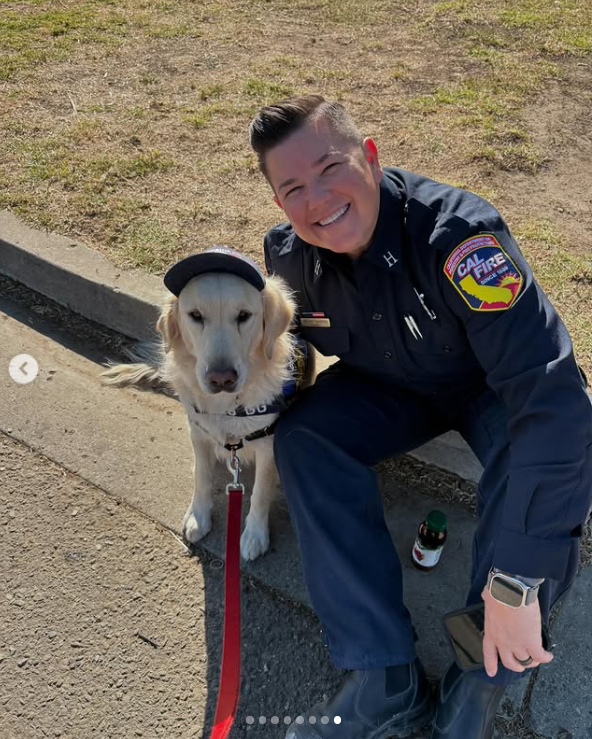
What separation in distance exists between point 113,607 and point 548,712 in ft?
5.26

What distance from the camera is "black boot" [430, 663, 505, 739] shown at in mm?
1908

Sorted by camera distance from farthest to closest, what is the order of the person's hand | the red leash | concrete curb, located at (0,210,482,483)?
1. concrete curb, located at (0,210,482,483)
2. the red leash
3. the person's hand

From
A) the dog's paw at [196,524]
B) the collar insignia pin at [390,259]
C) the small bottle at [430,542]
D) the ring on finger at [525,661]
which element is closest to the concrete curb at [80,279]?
the dog's paw at [196,524]

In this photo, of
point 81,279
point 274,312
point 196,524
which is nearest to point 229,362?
point 274,312

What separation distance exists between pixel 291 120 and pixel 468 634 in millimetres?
1769

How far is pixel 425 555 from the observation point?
2.44m

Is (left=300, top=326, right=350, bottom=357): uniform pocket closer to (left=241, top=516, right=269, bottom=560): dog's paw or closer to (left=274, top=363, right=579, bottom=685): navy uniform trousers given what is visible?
(left=274, top=363, right=579, bottom=685): navy uniform trousers

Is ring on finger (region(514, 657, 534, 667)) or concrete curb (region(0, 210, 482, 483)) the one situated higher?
ring on finger (region(514, 657, 534, 667))

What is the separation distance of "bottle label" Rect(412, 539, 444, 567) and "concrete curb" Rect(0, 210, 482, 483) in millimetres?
1151

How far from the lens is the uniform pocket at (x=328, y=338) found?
2.47 metres

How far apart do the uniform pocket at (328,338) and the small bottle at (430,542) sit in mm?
737

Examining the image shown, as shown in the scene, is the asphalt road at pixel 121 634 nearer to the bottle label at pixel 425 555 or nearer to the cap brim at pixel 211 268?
the bottle label at pixel 425 555

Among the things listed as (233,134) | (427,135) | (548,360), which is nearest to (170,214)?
(233,134)

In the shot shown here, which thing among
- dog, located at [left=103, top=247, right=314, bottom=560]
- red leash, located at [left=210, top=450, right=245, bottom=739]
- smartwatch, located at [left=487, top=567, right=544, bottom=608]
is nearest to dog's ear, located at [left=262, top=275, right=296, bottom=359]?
dog, located at [left=103, top=247, right=314, bottom=560]
